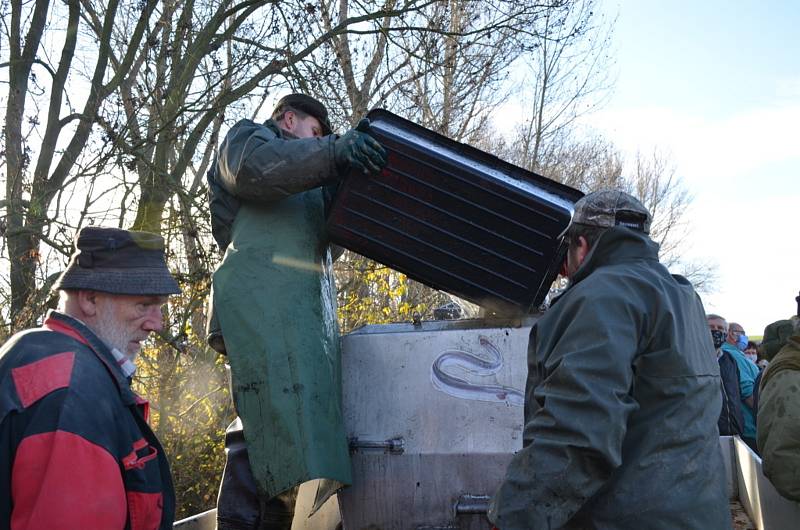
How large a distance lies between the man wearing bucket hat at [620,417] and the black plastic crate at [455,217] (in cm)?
99

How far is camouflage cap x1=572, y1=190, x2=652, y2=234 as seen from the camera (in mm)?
2693

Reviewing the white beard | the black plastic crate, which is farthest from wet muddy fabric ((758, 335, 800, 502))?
the white beard

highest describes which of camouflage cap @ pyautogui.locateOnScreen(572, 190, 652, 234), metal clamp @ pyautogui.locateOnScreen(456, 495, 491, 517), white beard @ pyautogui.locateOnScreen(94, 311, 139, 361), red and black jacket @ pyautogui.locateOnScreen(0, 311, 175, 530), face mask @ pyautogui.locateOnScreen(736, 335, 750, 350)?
face mask @ pyautogui.locateOnScreen(736, 335, 750, 350)

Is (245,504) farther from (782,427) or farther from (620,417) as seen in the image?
(782,427)

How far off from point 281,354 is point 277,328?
10 centimetres

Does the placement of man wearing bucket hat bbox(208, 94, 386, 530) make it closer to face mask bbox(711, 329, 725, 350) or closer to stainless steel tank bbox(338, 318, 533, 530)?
stainless steel tank bbox(338, 318, 533, 530)

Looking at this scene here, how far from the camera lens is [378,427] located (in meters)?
3.45

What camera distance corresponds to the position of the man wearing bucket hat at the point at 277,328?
3285mm

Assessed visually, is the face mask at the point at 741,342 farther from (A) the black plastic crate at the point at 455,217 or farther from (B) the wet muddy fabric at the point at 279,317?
(B) the wet muddy fabric at the point at 279,317

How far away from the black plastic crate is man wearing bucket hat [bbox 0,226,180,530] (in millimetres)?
1170

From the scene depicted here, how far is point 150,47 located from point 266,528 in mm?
5809

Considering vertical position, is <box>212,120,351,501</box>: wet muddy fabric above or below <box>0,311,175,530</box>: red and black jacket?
above

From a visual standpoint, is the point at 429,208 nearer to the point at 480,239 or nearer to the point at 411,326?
the point at 480,239

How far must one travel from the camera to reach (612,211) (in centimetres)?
269
